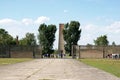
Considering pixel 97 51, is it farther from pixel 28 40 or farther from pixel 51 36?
pixel 28 40

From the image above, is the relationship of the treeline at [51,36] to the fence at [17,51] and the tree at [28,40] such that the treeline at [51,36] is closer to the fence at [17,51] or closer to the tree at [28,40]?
the tree at [28,40]

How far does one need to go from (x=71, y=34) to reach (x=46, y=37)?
409 inches

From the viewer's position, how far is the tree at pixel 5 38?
451 feet

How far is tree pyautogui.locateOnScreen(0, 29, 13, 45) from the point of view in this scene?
451 ft

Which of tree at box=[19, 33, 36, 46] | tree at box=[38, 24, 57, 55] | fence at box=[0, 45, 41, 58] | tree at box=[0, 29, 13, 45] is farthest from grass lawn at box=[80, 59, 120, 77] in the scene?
tree at box=[19, 33, 36, 46]

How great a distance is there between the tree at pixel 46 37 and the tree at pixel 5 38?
1240 cm

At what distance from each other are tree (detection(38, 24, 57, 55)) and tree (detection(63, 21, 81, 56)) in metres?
5.19

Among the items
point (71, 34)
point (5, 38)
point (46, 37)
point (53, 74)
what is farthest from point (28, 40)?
point (53, 74)

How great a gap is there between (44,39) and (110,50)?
36.9m

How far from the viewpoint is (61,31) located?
150 meters

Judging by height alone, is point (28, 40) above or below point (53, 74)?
above

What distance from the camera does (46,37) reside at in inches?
5605

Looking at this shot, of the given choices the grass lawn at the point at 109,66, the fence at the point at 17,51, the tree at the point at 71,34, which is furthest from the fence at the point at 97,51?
the grass lawn at the point at 109,66

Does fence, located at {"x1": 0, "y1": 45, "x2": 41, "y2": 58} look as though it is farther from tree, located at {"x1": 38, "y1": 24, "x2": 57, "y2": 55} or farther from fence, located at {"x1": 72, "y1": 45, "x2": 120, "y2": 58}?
tree, located at {"x1": 38, "y1": 24, "x2": 57, "y2": 55}
